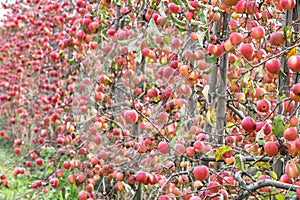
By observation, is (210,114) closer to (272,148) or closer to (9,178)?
(272,148)

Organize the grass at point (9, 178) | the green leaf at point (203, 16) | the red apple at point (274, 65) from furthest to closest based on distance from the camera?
the grass at point (9, 178)
the green leaf at point (203, 16)
the red apple at point (274, 65)

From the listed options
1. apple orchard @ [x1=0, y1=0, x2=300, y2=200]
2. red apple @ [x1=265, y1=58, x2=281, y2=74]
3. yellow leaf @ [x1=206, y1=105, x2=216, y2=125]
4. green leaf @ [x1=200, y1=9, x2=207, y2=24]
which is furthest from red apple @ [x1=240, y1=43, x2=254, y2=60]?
yellow leaf @ [x1=206, y1=105, x2=216, y2=125]

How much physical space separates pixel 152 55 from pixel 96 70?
2.40m

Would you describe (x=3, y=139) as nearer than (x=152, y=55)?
No

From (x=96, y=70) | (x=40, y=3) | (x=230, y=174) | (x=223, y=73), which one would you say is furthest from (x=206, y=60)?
(x=40, y=3)

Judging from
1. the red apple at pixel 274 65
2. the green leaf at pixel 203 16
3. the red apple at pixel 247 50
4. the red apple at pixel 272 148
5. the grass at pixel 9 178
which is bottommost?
the grass at pixel 9 178

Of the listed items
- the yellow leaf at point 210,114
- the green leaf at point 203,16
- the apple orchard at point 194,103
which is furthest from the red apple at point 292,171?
the green leaf at point 203,16

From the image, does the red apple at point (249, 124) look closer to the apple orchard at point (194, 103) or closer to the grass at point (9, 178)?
the apple orchard at point (194, 103)

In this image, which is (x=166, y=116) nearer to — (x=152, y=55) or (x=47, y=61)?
(x=152, y=55)

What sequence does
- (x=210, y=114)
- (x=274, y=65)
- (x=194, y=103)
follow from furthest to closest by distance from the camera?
1. (x=194, y=103)
2. (x=210, y=114)
3. (x=274, y=65)

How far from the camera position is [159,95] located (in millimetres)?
2010

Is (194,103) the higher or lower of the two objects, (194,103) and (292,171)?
the higher

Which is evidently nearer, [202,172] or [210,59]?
[202,172]

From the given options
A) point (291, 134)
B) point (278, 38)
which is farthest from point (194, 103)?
point (291, 134)
